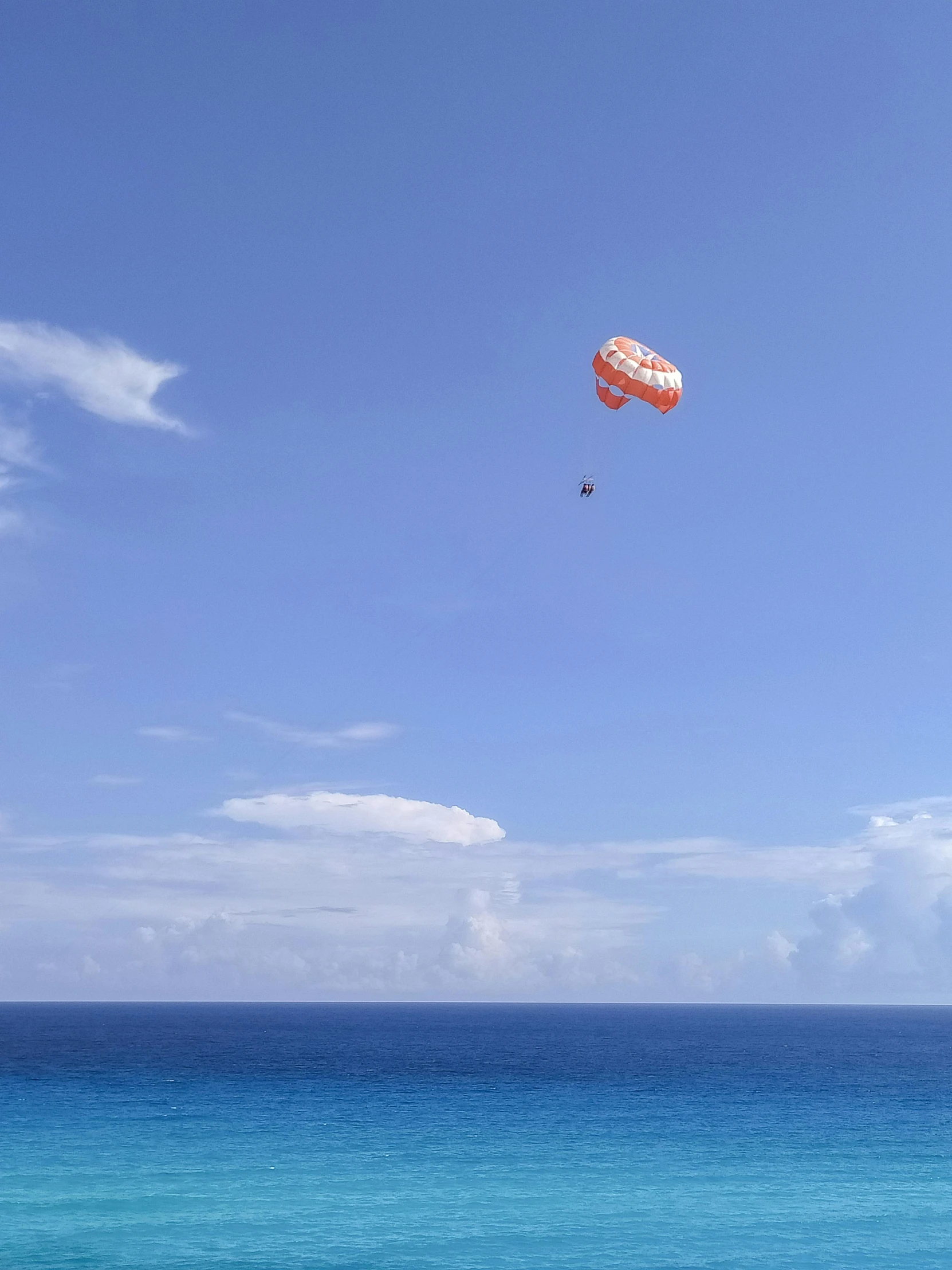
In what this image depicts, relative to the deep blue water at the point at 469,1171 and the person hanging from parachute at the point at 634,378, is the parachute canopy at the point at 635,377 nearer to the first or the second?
the person hanging from parachute at the point at 634,378

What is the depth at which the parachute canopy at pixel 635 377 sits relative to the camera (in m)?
45.2

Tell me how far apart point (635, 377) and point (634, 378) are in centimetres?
8

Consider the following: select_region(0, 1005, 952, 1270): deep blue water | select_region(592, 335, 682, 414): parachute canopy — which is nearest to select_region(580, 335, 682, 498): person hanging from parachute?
select_region(592, 335, 682, 414): parachute canopy

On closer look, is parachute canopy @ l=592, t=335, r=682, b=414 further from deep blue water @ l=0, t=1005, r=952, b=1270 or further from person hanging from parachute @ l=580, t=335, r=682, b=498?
deep blue water @ l=0, t=1005, r=952, b=1270

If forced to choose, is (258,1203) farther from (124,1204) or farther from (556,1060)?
(556,1060)

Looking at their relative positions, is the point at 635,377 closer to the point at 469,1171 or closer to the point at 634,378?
the point at 634,378

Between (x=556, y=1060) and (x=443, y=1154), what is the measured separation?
253 feet

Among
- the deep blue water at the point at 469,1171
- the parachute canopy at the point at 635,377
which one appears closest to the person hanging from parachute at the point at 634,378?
the parachute canopy at the point at 635,377

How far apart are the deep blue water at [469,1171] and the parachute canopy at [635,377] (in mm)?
37875

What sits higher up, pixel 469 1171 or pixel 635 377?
pixel 635 377

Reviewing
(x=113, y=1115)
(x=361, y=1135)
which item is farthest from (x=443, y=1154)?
(x=113, y=1115)

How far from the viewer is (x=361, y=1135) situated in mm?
61750

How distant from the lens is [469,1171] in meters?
51.6

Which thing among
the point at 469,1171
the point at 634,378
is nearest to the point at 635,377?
the point at 634,378
